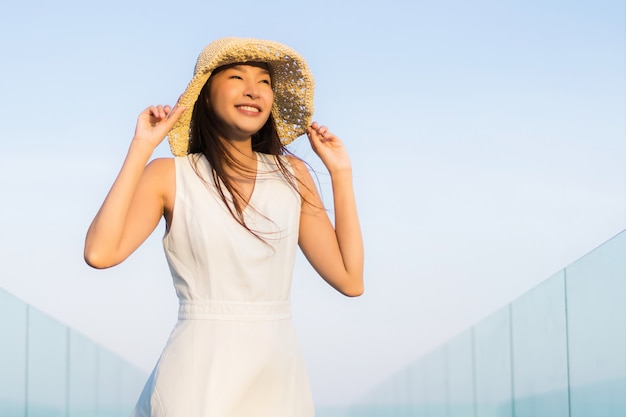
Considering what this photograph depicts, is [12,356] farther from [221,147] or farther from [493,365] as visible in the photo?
[493,365]

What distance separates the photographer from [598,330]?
500 centimetres

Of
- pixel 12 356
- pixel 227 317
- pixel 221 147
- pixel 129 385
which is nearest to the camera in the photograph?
pixel 227 317

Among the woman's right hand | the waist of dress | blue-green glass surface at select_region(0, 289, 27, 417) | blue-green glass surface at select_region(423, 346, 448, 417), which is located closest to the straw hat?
the woman's right hand

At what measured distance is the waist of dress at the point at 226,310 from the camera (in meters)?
2.36

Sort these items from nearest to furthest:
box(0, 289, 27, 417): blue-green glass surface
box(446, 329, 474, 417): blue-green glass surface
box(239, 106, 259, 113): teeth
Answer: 1. box(239, 106, 259, 113): teeth
2. box(0, 289, 27, 417): blue-green glass surface
3. box(446, 329, 474, 417): blue-green glass surface

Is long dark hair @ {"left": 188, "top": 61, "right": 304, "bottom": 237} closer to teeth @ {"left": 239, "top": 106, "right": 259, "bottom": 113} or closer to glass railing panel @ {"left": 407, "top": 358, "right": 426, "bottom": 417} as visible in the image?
teeth @ {"left": 239, "top": 106, "right": 259, "bottom": 113}

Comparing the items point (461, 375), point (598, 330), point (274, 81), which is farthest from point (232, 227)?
point (461, 375)

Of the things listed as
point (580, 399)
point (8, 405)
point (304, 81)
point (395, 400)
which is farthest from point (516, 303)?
point (395, 400)

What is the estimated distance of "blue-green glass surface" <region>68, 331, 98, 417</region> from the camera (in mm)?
6097

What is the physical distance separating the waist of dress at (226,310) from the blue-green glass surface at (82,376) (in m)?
3.87

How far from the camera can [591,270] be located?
4984 mm

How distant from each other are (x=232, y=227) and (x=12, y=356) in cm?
309

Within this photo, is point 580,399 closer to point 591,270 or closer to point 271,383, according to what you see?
point 591,270

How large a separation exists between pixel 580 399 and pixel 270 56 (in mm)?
3192
